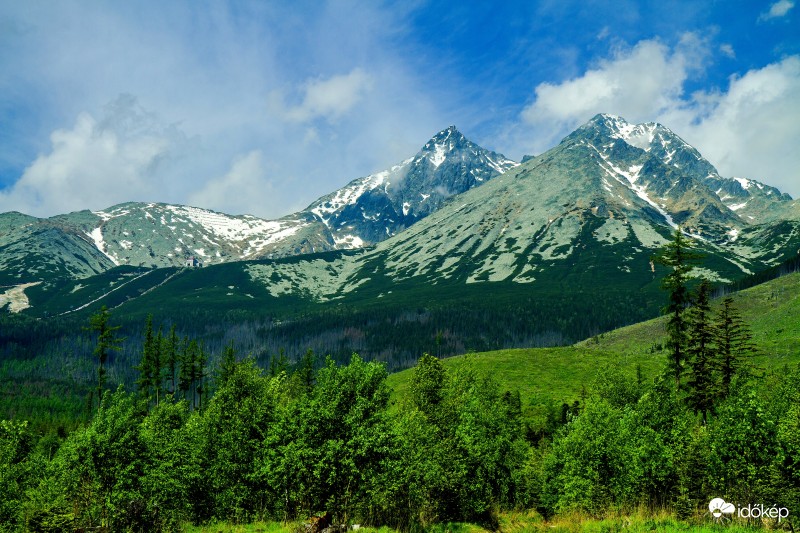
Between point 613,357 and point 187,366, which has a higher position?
point 187,366

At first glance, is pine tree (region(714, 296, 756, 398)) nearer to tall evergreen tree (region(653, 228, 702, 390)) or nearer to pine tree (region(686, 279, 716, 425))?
pine tree (region(686, 279, 716, 425))

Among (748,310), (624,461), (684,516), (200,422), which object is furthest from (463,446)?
(748,310)

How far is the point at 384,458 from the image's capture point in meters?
35.3

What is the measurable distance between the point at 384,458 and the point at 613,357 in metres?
130

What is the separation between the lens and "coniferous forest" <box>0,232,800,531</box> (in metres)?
31.9

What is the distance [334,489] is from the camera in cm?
3531

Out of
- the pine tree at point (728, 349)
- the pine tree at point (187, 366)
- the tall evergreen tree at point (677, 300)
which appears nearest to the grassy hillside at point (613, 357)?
the pine tree at point (187, 366)

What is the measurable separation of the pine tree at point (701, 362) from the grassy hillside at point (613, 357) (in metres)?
57.4

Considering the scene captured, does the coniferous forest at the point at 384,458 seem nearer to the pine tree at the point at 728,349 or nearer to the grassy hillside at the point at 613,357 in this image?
the pine tree at the point at 728,349

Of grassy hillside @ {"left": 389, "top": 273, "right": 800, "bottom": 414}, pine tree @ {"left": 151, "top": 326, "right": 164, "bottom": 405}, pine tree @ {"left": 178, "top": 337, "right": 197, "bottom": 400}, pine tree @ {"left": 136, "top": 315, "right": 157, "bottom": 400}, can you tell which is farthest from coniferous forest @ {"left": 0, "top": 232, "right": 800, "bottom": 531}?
grassy hillside @ {"left": 389, "top": 273, "right": 800, "bottom": 414}

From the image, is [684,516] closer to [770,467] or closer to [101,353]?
[770,467]

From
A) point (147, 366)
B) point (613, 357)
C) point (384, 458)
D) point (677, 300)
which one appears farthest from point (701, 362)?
point (613, 357)

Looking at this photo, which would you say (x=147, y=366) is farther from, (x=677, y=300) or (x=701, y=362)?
(x=701, y=362)

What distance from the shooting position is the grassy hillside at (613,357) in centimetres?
11869
